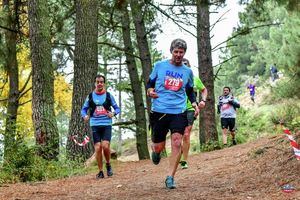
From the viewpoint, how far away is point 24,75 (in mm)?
27203

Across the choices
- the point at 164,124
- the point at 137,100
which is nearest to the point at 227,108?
the point at 137,100

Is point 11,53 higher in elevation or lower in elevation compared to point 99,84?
higher

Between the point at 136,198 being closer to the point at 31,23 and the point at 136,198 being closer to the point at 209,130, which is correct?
the point at 31,23

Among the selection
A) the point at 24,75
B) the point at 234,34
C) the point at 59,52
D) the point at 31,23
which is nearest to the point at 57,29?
the point at 31,23

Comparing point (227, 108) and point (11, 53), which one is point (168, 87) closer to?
point (227, 108)

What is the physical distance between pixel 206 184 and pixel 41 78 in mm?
5348

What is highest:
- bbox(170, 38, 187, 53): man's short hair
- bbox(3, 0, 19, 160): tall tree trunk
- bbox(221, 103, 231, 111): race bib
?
bbox(3, 0, 19, 160): tall tree trunk

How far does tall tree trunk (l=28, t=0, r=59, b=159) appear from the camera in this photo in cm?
1078

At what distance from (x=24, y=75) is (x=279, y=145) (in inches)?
824

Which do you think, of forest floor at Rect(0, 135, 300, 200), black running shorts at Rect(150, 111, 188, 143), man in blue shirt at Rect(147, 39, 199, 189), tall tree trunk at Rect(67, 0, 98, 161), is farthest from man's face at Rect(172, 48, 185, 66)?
tall tree trunk at Rect(67, 0, 98, 161)

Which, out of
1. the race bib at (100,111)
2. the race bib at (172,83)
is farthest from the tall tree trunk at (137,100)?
the race bib at (172,83)

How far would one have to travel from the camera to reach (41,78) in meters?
10.8

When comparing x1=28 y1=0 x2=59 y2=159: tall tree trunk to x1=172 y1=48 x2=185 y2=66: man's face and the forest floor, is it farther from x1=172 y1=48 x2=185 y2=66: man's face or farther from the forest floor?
x1=172 y1=48 x2=185 y2=66: man's face

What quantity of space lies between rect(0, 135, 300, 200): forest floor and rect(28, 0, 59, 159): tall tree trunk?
2.11 metres
